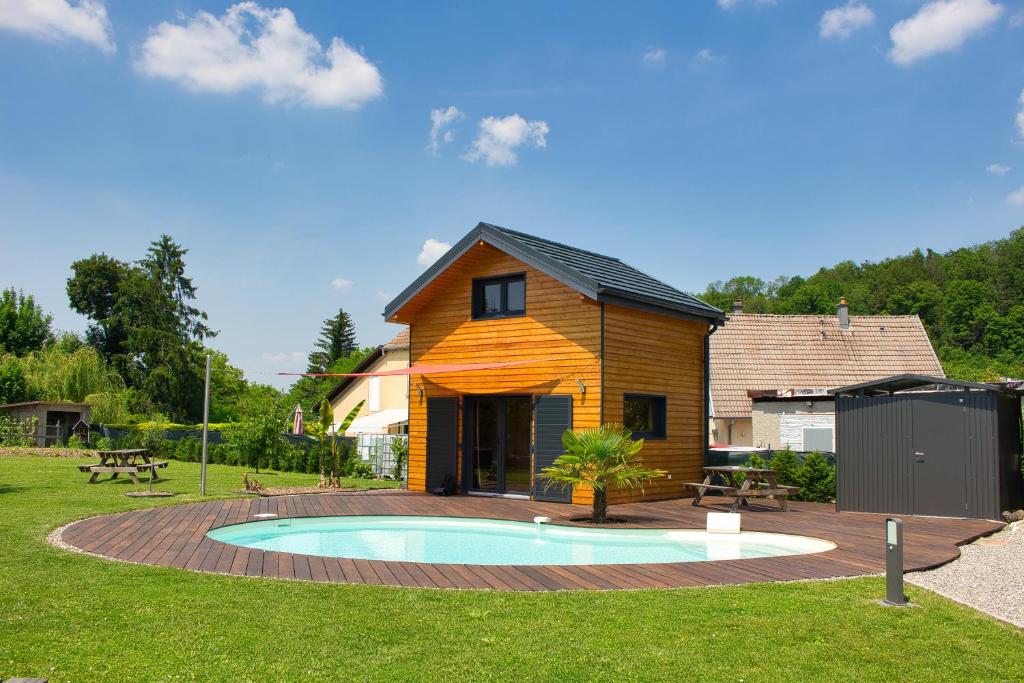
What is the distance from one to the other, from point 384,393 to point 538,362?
763 inches

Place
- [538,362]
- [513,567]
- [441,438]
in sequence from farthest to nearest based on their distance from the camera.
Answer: [441,438] < [538,362] < [513,567]

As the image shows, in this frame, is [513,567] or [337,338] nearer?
[513,567]

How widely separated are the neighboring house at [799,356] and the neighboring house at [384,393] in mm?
12129

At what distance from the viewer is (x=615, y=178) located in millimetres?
23422

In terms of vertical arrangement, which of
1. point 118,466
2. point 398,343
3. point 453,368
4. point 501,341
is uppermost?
point 398,343

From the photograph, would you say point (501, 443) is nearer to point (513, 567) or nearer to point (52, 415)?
point (513, 567)

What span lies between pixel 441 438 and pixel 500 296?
3218 mm

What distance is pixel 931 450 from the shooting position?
12859 mm

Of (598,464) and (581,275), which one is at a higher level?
(581,275)

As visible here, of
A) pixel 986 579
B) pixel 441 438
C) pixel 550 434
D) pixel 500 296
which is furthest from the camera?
pixel 441 438

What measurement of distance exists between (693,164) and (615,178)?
164 inches

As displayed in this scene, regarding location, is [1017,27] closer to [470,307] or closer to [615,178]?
[615,178]

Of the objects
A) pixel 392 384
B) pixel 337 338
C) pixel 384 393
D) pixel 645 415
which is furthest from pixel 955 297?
pixel 337 338

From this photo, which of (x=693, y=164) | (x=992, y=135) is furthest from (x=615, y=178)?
(x=992, y=135)
